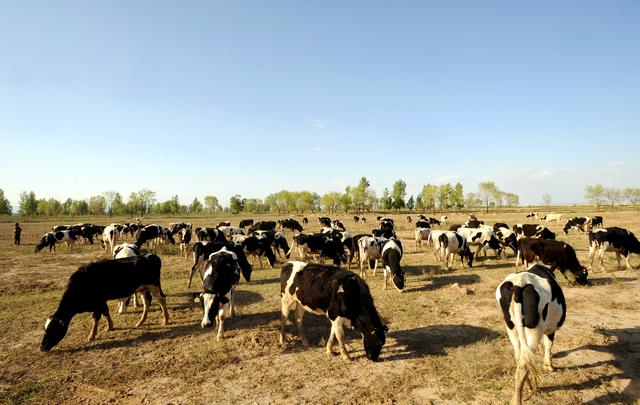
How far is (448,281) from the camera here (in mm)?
15289

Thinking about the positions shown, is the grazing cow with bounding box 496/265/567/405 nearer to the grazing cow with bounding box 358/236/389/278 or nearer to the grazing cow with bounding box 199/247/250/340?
the grazing cow with bounding box 199/247/250/340

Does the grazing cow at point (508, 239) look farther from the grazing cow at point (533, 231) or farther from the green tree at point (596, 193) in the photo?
the green tree at point (596, 193)

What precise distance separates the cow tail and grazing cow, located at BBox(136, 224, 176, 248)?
2662cm

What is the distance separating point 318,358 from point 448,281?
9541 mm

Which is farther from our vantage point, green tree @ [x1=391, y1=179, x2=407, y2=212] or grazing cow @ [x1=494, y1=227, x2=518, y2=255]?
green tree @ [x1=391, y1=179, x2=407, y2=212]

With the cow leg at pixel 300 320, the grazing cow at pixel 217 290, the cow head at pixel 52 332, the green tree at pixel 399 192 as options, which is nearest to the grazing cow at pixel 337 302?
the cow leg at pixel 300 320

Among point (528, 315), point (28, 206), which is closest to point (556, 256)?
point (528, 315)

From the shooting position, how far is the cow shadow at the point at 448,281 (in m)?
14.2

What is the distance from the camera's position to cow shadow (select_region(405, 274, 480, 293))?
557 inches

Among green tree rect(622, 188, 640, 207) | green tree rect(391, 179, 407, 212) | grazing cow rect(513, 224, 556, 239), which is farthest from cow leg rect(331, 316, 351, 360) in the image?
green tree rect(622, 188, 640, 207)

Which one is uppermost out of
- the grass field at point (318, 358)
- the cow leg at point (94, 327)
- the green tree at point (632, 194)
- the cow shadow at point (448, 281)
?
the green tree at point (632, 194)

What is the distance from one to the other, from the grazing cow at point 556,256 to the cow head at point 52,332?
17156mm

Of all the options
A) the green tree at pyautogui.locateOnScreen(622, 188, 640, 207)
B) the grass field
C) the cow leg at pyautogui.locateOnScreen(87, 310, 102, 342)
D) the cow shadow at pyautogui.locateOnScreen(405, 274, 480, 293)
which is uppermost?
the green tree at pyautogui.locateOnScreen(622, 188, 640, 207)

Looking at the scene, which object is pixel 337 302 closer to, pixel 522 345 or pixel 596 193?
pixel 522 345
